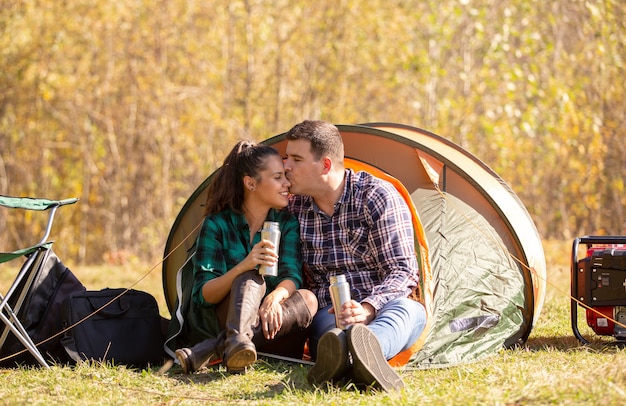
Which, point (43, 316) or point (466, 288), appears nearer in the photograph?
point (43, 316)

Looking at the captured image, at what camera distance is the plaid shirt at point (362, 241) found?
4.11 m

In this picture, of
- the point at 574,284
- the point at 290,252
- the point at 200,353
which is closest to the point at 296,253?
the point at 290,252

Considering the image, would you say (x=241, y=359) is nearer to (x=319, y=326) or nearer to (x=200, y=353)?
(x=200, y=353)

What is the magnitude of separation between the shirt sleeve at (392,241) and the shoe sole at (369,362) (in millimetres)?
533

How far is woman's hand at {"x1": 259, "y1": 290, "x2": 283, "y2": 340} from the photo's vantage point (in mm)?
4020

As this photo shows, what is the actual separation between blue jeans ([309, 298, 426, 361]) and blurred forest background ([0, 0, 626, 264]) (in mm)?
6551

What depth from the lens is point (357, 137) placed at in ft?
16.7

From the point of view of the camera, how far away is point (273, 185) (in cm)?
438

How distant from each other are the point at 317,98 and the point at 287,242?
7.11 metres

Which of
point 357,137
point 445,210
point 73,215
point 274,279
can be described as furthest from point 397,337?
point 73,215

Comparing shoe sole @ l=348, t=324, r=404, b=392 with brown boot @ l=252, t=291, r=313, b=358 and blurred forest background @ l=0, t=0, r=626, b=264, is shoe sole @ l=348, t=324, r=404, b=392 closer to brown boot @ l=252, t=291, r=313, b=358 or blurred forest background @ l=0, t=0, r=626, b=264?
brown boot @ l=252, t=291, r=313, b=358

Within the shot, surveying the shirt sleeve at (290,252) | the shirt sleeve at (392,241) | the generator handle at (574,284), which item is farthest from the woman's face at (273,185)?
the generator handle at (574,284)

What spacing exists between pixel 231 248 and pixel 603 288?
6.36 feet

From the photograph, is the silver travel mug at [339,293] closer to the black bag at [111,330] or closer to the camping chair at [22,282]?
the black bag at [111,330]
